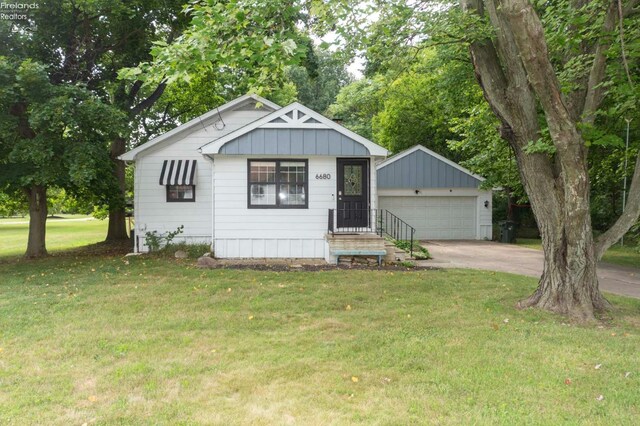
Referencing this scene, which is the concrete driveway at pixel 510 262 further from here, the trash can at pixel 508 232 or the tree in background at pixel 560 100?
the tree in background at pixel 560 100

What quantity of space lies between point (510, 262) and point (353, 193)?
4775 mm

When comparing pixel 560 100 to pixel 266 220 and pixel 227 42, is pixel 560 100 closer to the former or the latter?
pixel 227 42

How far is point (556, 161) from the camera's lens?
6.56 m

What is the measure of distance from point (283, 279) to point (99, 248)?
1012cm

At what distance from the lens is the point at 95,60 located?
544 inches

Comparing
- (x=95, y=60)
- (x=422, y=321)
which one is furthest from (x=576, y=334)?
(x=95, y=60)

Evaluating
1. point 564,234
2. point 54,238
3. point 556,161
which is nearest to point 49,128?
point 556,161

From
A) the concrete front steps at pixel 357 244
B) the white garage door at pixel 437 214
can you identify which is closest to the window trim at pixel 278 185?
the concrete front steps at pixel 357 244

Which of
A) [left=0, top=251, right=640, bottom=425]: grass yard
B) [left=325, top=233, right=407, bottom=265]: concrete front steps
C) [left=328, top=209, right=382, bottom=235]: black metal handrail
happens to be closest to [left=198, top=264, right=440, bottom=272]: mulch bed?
[left=325, top=233, right=407, bottom=265]: concrete front steps

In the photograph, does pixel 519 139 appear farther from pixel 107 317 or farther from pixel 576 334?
pixel 107 317

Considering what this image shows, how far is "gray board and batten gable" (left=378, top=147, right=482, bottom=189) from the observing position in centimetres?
1838

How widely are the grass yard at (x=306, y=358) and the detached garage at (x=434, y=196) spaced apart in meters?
10.7

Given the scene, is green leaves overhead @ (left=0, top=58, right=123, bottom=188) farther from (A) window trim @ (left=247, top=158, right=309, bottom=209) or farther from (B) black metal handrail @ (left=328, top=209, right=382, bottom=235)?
(B) black metal handrail @ (left=328, top=209, right=382, bottom=235)

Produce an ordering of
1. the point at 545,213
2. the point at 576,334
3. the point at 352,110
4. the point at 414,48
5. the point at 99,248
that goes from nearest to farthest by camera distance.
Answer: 1. the point at 576,334
2. the point at 545,213
3. the point at 414,48
4. the point at 99,248
5. the point at 352,110
